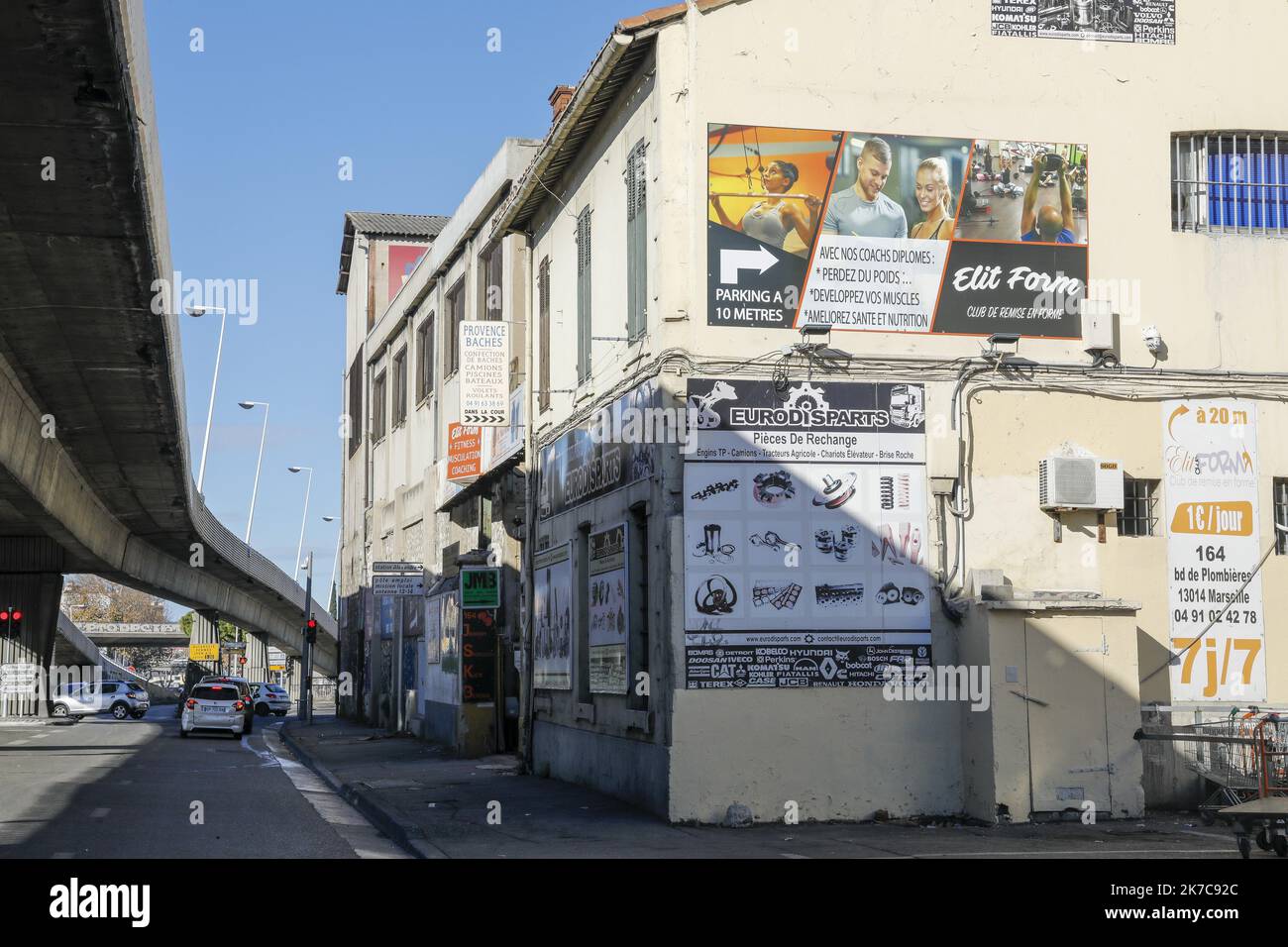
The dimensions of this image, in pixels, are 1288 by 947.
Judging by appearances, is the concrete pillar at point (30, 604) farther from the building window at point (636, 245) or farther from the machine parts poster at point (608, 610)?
the building window at point (636, 245)

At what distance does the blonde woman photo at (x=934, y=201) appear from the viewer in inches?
664

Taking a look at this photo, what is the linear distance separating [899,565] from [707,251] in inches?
155

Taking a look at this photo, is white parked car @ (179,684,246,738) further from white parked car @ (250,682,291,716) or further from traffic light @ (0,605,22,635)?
white parked car @ (250,682,291,716)

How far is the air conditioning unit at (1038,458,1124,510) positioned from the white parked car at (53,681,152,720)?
44.9 meters

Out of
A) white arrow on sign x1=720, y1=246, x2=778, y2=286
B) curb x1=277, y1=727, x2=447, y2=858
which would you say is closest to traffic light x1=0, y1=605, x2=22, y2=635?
curb x1=277, y1=727, x2=447, y2=858

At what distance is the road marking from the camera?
1438 centimetres

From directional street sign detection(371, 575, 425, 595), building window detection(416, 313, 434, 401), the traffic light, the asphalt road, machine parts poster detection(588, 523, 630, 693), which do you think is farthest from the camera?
the traffic light

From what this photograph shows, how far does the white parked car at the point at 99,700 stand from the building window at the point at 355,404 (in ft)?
44.4

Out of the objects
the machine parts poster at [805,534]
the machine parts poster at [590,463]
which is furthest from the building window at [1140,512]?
the machine parts poster at [590,463]

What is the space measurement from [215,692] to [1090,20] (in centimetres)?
2976

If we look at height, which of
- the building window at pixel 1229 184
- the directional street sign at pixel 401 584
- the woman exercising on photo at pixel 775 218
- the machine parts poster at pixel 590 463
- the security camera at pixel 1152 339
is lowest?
the directional street sign at pixel 401 584

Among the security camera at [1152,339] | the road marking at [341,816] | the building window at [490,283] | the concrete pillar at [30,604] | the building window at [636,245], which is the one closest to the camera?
the road marking at [341,816]

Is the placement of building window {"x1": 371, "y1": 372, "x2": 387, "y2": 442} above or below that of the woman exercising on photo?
above

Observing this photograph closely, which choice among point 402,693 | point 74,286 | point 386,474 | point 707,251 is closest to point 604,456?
point 707,251
